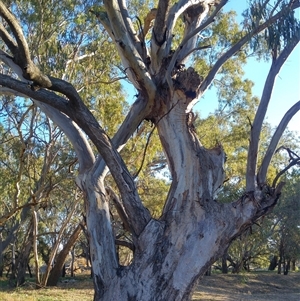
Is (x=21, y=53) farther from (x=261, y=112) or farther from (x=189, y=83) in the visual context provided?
(x=261, y=112)

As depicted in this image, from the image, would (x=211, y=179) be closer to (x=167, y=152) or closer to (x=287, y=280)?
(x=167, y=152)

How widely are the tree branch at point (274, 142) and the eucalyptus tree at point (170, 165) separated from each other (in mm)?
12

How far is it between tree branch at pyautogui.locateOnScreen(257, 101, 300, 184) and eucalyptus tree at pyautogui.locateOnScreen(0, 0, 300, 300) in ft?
0.04

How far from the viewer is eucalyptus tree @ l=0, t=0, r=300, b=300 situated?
4711 mm

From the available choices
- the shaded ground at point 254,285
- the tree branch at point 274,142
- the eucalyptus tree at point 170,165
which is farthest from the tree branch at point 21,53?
the shaded ground at point 254,285

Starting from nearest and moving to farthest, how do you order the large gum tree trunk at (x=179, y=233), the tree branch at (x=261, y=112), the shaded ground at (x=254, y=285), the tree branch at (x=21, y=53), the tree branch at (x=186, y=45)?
the tree branch at (x=21, y=53) < the large gum tree trunk at (x=179, y=233) < the tree branch at (x=261, y=112) < the tree branch at (x=186, y=45) < the shaded ground at (x=254, y=285)

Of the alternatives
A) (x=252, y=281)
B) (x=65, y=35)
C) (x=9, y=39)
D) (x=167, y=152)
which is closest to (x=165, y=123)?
(x=167, y=152)

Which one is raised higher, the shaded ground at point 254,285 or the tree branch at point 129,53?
the tree branch at point 129,53

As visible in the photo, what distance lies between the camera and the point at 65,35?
12164 millimetres

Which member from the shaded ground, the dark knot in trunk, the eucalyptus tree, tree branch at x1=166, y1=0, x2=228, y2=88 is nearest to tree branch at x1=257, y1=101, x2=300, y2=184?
the eucalyptus tree

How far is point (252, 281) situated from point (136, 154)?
1081 centimetres

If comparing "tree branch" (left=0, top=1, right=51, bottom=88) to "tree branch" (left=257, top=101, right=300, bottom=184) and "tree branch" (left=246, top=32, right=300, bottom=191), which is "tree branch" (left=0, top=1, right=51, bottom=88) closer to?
"tree branch" (left=246, top=32, right=300, bottom=191)

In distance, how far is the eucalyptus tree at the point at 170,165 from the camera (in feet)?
15.5

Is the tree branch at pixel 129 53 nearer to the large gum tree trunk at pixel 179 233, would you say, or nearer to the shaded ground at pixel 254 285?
the large gum tree trunk at pixel 179 233
